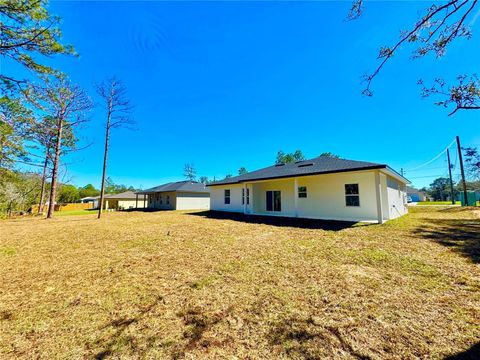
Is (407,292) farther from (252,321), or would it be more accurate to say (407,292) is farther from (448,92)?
(448,92)

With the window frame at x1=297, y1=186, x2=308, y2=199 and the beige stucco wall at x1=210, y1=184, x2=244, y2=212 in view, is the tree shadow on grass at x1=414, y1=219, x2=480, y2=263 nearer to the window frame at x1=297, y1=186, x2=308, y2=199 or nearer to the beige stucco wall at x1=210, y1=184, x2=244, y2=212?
the window frame at x1=297, y1=186, x2=308, y2=199

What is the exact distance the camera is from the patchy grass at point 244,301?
242 cm

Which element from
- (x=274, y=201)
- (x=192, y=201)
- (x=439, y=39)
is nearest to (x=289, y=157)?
(x=192, y=201)

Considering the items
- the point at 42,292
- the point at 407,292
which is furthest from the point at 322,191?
the point at 42,292

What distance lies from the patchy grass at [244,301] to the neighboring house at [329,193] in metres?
4.94

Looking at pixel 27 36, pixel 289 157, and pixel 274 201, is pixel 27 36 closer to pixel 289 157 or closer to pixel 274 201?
pixel 274 201

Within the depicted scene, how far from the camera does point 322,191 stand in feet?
43.3

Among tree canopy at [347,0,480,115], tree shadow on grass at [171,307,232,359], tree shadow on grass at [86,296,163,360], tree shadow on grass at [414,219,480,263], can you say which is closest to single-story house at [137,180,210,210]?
tree shadow on grass at [414,219,480,263]

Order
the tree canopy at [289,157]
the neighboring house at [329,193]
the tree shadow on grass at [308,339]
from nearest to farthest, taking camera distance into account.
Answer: the tree shadow on grass at [308,339], the neighboring house at [329,193], the tree canopy at [289,157]

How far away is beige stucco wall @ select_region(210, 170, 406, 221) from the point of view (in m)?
11.6

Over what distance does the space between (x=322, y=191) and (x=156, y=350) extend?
1250 centimetres

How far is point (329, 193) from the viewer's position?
12.9 meters

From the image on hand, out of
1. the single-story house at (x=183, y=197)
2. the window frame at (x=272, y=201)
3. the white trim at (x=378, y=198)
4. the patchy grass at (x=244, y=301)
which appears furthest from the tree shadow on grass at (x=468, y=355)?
the single-story house at (x=183, y=197)

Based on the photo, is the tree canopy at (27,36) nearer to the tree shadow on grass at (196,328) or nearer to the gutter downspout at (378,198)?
the tree shadow on grass at (196,328)
